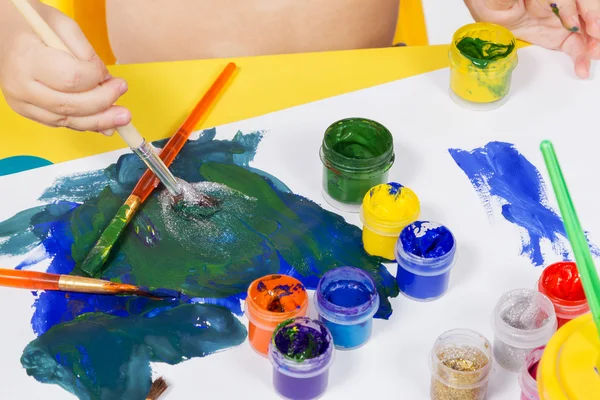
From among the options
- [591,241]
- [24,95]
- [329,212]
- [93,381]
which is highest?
[24,95]

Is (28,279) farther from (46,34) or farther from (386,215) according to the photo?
(386,215)

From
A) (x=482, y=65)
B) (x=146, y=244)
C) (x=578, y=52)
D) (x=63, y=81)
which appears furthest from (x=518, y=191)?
(x=63, y=81)

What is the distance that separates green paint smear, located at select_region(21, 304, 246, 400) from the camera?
0.99m

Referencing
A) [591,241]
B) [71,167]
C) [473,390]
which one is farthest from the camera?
[71,167]

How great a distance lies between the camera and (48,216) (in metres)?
1.17

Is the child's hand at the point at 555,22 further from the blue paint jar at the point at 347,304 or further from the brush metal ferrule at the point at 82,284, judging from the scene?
the brush metal ferrule at the point at 82,284

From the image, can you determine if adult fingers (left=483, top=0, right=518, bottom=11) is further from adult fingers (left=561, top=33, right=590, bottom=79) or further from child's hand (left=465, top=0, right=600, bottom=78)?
adult fingers (left=561, top=33, right=590, bottom=79)

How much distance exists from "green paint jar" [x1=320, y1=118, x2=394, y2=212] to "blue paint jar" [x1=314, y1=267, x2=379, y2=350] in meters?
0.16

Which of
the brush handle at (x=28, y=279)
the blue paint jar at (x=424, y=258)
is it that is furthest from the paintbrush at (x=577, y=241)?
the brush handle at (x=28, y=279)

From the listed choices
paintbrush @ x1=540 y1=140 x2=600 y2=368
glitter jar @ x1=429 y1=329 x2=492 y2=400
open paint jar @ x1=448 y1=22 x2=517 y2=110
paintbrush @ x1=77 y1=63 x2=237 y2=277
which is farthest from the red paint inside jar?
paintbrush @ x1=77 y1=63 x2=237 y2=277

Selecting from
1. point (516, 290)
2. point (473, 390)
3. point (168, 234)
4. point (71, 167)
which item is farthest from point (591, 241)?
point (71, 167)

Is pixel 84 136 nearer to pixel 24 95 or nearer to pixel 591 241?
pixel 24 95

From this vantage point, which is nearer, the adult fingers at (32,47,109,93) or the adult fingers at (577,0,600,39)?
the adult fingers at (32,47,109,93)

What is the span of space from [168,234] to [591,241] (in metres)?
0.55
